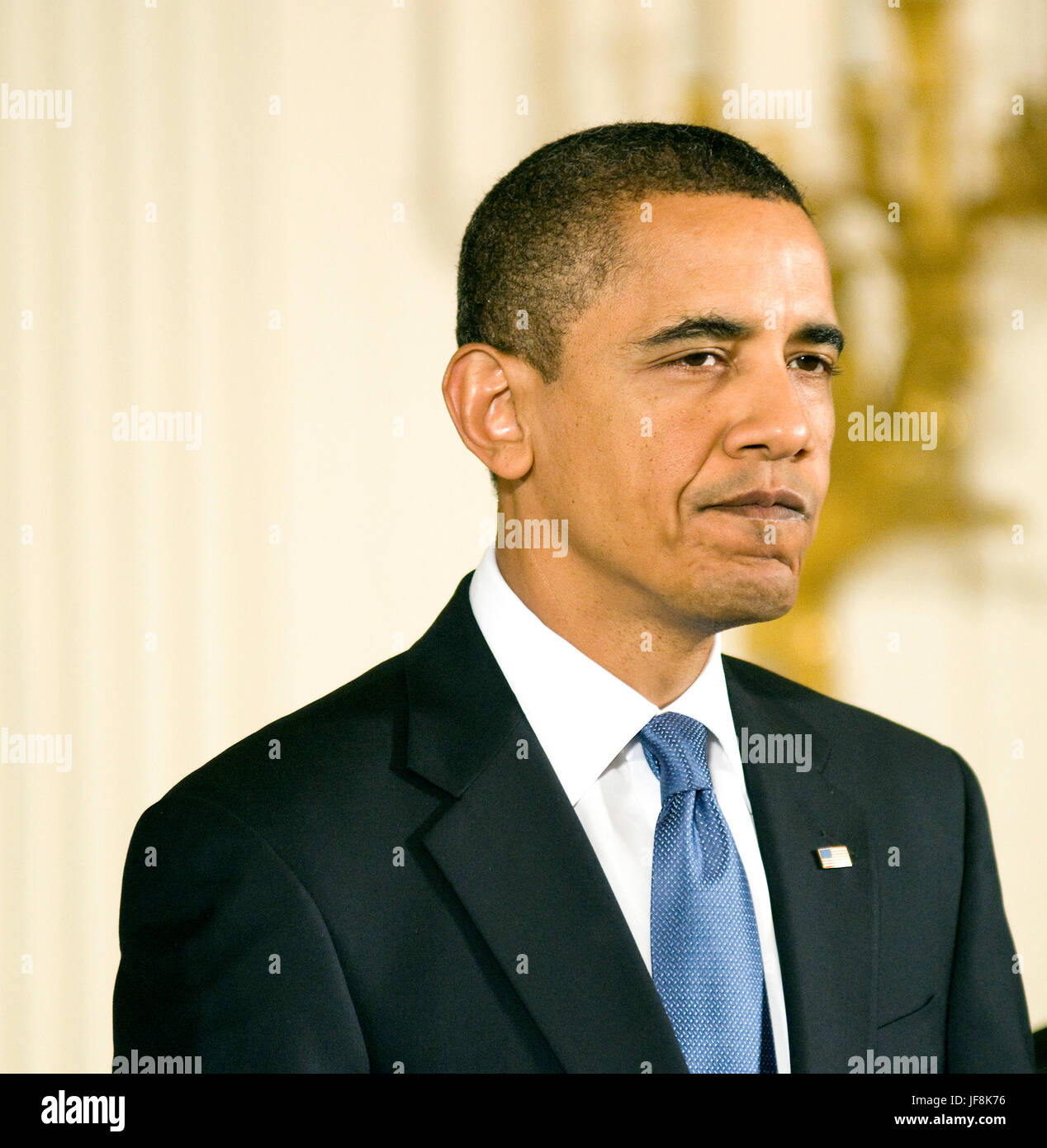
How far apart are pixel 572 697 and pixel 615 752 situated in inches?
A: 2.7

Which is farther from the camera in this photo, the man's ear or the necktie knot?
the man's ear

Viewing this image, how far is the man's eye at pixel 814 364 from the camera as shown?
134 centimetres

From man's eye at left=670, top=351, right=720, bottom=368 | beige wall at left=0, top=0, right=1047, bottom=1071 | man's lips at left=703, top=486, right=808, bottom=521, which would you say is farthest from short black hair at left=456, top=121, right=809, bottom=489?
beige wall at left=0, top=0, right=1047, bottom=1071

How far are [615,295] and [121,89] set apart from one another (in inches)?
54.7

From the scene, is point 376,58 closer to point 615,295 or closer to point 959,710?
point 615,295

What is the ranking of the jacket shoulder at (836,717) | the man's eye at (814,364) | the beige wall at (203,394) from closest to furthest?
the man's eye at (814,364) → the jacket shoulder at (836,717) → the beige wall at (203,394)

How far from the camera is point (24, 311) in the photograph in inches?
89.7

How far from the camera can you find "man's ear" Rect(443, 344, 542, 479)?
1393 mm

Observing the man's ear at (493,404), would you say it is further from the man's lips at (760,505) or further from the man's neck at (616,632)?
the man's lips at (760,505)

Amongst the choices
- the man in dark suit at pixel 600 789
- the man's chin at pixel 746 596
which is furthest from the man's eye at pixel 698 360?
the man's chin at pixel 746 596

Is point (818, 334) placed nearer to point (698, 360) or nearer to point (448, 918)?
point (698, 360)

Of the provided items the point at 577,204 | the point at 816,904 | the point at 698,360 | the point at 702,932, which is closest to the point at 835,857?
the point at 816,904

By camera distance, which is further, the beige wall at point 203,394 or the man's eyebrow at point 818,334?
the beige wall at point 203,394

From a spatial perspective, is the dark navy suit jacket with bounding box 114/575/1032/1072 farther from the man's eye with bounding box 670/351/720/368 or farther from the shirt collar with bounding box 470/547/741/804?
the man's eye with bounding box 670/351/720/368
